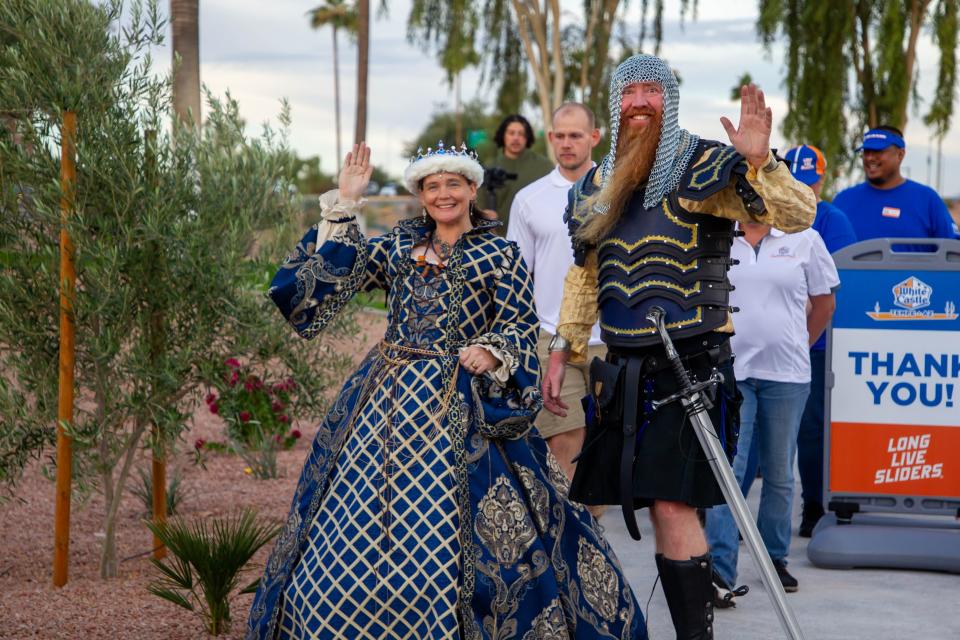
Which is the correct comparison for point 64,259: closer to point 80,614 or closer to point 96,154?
point 96,154

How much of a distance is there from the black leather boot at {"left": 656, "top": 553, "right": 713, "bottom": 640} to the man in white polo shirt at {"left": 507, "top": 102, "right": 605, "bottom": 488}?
1.99 m

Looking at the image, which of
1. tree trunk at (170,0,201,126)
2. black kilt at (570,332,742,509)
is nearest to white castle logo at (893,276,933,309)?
black kilt at (570,332,742,509)

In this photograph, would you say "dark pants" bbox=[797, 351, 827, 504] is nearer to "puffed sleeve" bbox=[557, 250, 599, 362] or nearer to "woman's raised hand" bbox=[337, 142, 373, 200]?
"puffed sleeve" bbox=[557, 250, 599, 362]

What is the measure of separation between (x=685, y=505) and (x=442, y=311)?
43.6 inches

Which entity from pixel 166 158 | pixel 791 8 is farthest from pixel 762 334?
pixel 791 8

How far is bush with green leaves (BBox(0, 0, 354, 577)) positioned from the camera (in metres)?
5.34

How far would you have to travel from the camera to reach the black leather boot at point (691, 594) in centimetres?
447

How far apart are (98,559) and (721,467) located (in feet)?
11.8

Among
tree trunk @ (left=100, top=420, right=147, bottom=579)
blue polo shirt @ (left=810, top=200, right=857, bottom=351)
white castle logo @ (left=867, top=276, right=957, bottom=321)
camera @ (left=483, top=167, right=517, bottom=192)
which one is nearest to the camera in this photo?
tree trunk @ (left=100, top=420, right=147, bottom=579)

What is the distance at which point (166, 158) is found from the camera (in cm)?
566

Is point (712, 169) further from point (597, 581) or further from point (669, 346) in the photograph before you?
point (597, 581)

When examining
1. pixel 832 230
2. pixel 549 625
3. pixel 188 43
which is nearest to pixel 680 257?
pixel 549 625

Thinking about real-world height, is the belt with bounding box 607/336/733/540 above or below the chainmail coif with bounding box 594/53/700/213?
below

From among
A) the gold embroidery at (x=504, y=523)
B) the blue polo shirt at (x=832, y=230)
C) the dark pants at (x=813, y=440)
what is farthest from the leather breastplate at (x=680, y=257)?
the dark pants at (x=813, y=440)
